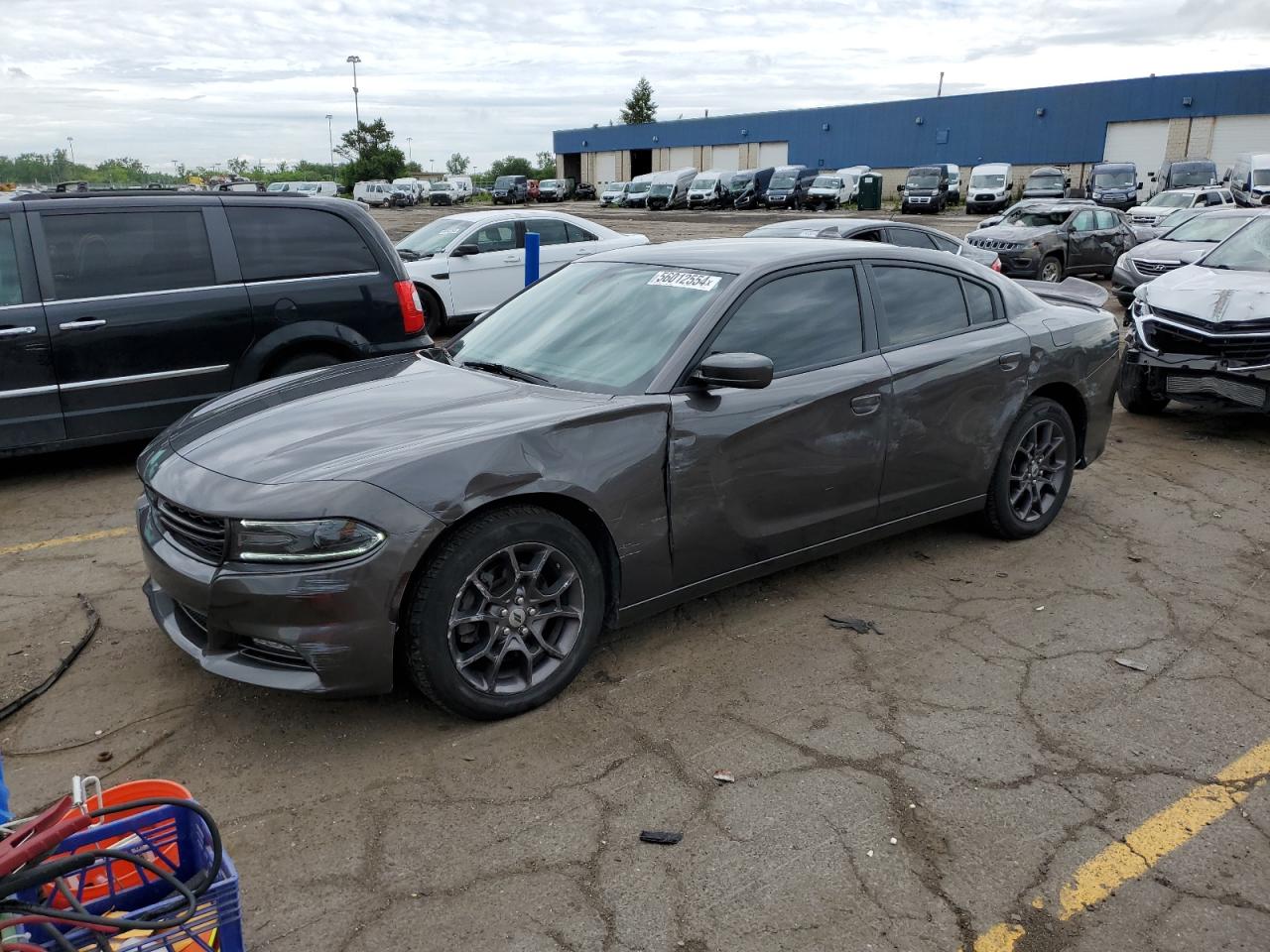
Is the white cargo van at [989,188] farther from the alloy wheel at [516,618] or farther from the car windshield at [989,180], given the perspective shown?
the alloy wheel at [516,618]

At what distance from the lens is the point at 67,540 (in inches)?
211

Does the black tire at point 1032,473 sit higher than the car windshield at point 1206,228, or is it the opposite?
the car windshield at point 1206,228

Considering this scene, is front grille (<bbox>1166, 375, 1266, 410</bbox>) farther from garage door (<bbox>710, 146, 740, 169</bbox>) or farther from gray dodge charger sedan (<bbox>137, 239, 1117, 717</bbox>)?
garage door (<bbox>710, 146, 740, 169</bbox>)

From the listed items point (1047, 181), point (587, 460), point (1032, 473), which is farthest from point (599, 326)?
point (1047, 181)

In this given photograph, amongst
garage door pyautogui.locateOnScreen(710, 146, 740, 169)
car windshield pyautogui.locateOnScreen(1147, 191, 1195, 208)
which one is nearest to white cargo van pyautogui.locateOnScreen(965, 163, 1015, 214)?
car windshield pyautogui.locateOnScreen(1147, 191, 1195, 208)

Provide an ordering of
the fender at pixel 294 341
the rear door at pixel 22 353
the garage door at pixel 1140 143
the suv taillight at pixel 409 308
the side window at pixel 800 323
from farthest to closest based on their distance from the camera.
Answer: the garage door at pixel 1140 143
the suv taillight at pixel 409 308
the fender at pixel 294 341
the rear door at pixel 22 353
the side window at pixel 800 323

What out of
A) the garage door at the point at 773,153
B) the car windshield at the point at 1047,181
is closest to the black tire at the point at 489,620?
the car windshield at the point at 1047,181

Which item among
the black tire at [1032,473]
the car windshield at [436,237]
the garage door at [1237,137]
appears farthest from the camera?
the garage door at [1237,137]

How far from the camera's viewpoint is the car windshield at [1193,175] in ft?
104

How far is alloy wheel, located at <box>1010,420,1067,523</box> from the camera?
525 centimetres

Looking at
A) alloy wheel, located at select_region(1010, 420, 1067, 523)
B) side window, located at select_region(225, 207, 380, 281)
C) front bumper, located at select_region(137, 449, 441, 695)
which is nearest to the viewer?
front bumper, located at select_region(137, 449, 441, 695)

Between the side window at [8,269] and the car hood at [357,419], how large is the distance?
8.66 ft

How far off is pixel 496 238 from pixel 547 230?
2.23 ft

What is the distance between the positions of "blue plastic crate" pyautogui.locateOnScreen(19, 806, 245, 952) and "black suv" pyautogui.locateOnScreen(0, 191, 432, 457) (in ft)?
15.3
